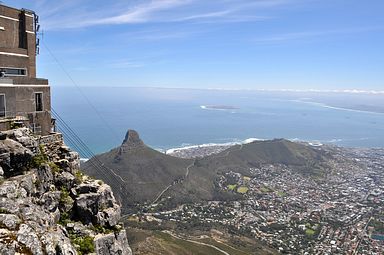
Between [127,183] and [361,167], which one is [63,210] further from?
[361,167]

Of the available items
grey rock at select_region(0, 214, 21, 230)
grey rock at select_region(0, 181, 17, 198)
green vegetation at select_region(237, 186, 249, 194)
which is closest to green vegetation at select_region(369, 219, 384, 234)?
green vegetation at select_region(237, 186, 249, 194)

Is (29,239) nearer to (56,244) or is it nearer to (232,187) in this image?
(56,244)

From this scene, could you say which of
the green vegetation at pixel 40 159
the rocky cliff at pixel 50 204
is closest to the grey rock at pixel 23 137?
the rocky cliff at pixel 50 204

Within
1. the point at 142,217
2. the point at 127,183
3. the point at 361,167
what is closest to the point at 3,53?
the point at 142,217

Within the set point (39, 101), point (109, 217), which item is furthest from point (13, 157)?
point (109, 217)

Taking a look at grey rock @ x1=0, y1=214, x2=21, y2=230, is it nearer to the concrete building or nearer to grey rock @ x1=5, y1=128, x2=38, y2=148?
grey rock @ x1=5, y1=128, x2=38, y2=148

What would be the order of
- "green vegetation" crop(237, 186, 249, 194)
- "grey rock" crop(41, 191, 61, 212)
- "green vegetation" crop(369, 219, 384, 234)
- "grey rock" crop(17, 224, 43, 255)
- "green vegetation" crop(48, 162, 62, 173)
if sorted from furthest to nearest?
"green vegetation" crop(237, 186, 249, 194) < "green vegetation" crop(369, 219, 384, 234) < "green vegetation" crop(48, 162, 62, 173) < "grey rock" crop(41, 191, 61, 212) < "grey rock" crop(17, 224, 43, 255)
